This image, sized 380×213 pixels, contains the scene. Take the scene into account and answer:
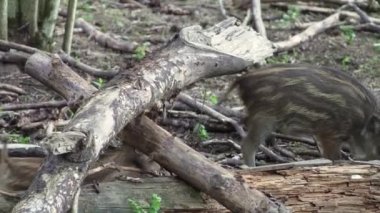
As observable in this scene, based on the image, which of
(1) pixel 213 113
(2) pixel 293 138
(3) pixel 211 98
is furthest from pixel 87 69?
(2) pixel 293 138

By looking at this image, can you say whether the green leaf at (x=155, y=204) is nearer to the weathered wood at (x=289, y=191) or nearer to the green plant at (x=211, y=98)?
the weathered wood at (x=289, y=191)

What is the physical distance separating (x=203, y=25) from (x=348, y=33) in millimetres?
1284

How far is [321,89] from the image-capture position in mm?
5039

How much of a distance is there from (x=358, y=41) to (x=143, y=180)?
4485 mm

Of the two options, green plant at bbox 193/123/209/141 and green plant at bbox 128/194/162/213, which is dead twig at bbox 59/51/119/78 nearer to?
green plant at bbox 193/123/209/141

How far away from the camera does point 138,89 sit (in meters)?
4.06

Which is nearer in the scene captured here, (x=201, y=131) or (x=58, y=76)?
(x=58, y=76)

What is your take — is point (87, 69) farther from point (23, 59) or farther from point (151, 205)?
point (151, 205)

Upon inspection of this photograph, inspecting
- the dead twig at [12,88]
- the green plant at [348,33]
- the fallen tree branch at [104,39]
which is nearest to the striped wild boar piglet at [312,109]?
the dead twig at [12,88]

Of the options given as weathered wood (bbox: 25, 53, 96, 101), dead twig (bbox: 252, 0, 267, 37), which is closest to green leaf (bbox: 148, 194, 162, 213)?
weathered wood (bbox: 25, 53, 96, 101)

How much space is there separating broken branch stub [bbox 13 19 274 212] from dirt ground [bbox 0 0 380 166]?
1.12 meters

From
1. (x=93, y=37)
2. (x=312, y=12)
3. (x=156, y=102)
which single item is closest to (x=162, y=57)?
(x=156, y=102)

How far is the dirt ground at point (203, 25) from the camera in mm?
6780

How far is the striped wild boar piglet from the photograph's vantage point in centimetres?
497
